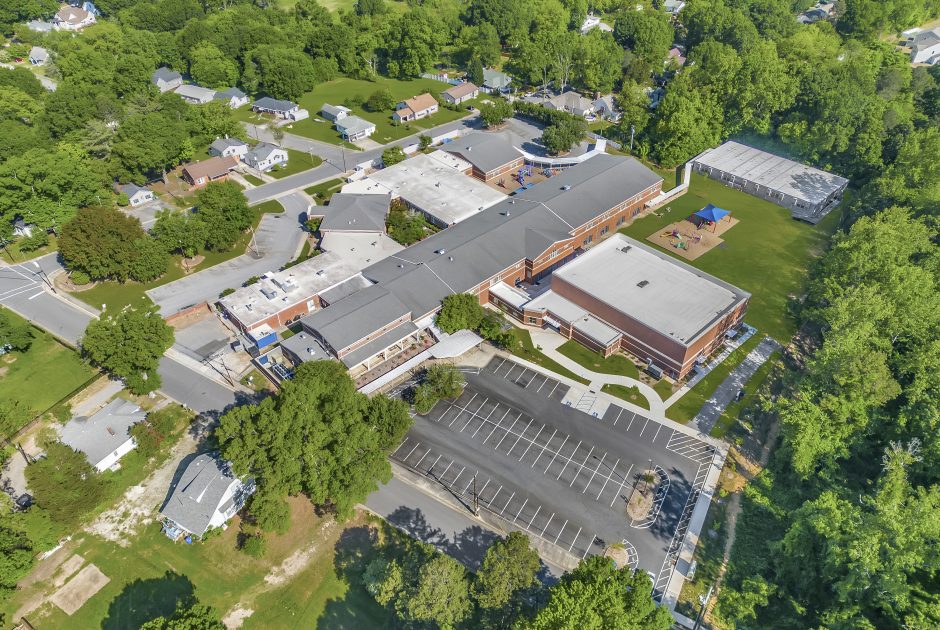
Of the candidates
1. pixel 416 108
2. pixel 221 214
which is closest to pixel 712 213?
pixel 416 108

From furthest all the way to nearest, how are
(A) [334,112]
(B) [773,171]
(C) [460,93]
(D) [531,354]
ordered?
1. (C) [460,93]
2. (A) [334,112]
3. (B) [773,171]
4. (D) [531,354]

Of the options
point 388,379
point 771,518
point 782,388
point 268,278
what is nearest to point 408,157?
point 268,278

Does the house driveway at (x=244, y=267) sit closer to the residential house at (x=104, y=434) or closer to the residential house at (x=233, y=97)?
the residential house at (x=104, y=434)

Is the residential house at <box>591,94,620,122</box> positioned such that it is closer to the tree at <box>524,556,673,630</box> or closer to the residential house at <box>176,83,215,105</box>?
the residential house at <box>176,83,215,105</box>

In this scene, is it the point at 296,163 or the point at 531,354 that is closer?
the point at 531,354

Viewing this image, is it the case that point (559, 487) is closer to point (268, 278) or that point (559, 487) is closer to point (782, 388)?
point (782, 388)

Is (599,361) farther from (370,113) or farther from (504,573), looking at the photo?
(370,113)
